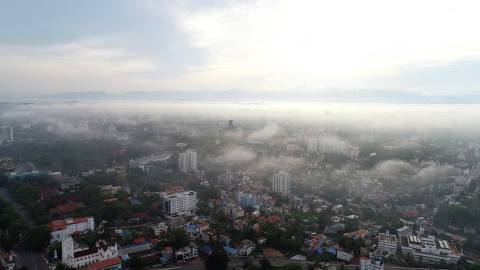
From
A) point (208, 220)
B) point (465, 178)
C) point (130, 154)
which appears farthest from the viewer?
point (130, 154)

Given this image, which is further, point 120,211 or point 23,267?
point 120,211

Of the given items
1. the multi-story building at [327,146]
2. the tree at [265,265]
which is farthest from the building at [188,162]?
the tree at [265,265]

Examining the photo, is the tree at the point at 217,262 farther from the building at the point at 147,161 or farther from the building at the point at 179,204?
the building at the point at 147,161

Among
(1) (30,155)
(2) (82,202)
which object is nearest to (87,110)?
(1) (30,155)

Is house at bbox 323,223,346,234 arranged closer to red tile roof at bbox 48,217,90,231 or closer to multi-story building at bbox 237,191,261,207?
multi-story building at bbox 237,191,261,207

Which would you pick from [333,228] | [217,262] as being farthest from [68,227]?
[333,228]

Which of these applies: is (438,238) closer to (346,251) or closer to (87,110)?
(346,251)

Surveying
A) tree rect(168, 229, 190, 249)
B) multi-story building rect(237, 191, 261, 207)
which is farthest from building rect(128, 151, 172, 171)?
tree rect(168, 229, 190, 249)

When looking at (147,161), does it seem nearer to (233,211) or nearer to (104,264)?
(233,211)
